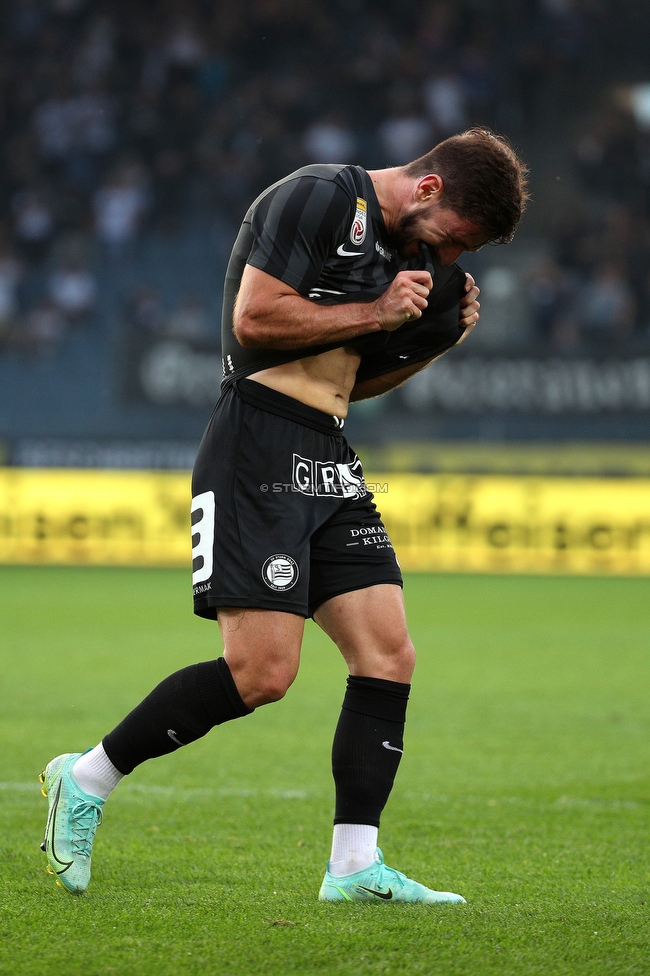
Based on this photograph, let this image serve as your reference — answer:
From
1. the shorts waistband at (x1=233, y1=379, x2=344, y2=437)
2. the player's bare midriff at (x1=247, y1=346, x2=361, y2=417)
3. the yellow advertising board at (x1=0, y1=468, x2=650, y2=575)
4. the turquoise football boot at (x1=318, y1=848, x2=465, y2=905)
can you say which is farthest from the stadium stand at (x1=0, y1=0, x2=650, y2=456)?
the turquoise football boot at (x1=318, y1=848, x2=465, y2=905)

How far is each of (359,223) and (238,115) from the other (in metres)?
16.3

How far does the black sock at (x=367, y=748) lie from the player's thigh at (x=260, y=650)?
0.24m

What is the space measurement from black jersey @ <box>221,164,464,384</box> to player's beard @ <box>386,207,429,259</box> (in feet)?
0.06

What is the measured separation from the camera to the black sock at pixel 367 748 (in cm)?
337

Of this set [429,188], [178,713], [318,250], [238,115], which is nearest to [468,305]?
[429,188]

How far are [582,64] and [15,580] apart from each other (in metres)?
11.0

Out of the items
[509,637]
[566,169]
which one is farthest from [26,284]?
[509,637]

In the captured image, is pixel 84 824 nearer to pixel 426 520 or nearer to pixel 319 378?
pixel 319 378

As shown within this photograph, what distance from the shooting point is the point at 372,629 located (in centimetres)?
336

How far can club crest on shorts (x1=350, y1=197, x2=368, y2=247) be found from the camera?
332cm

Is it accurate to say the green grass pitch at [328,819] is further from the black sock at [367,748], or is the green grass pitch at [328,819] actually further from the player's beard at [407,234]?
the player's beard at [407,234]

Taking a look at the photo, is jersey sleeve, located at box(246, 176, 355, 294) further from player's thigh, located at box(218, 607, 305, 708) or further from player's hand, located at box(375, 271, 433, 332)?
player's thigh, located at box(218, 607, 305, 708)

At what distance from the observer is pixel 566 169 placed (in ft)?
→ 59.8

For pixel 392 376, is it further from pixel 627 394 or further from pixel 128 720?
pixel 627 394
